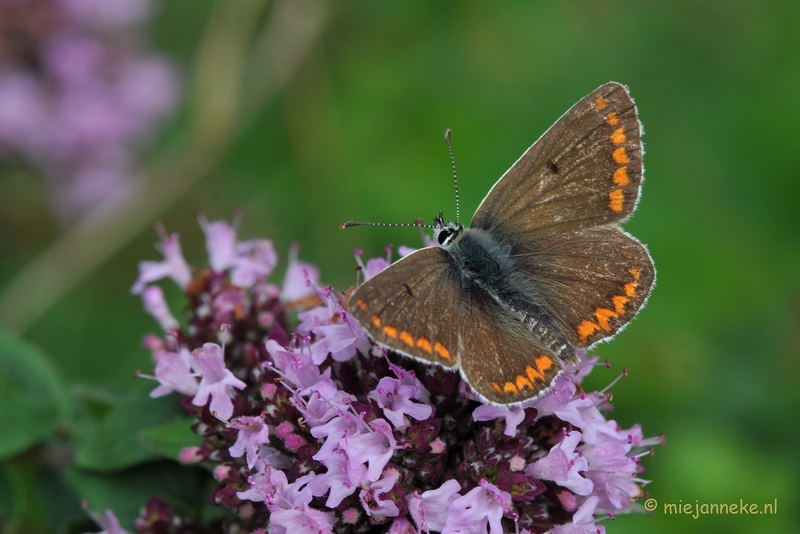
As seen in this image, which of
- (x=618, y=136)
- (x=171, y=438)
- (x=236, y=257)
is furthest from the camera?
(x=236, y=257)

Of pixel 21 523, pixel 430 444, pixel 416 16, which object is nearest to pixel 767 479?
pixel 430 444

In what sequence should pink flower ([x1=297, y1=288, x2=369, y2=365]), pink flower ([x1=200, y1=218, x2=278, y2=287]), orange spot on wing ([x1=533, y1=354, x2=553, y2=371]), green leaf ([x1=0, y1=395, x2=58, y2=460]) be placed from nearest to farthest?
orange spot on wing ([x1=533, y1=354, x2=553, y2=371]) → pink flower ([x1=297, y1=288, x2=369, y2=365]) → green leaf ([x1=0, y1=395, x2=58, y2=460]) → pink flower ([x1=200, y1=218, x2=278, y2=287])

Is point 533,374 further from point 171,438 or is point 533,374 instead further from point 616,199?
point 171,438

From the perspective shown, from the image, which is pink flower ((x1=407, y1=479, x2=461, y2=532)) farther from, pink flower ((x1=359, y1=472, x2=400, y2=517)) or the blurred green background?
the blurred green background

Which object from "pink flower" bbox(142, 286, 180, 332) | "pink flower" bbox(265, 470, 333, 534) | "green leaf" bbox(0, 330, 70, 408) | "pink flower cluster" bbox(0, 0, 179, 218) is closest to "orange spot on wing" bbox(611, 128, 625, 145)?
"pink flower" bbox(265, 470, 333, 534)

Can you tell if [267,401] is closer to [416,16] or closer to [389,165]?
[389,165]

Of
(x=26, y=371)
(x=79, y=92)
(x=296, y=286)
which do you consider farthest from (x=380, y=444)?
(x=79, y=92)
